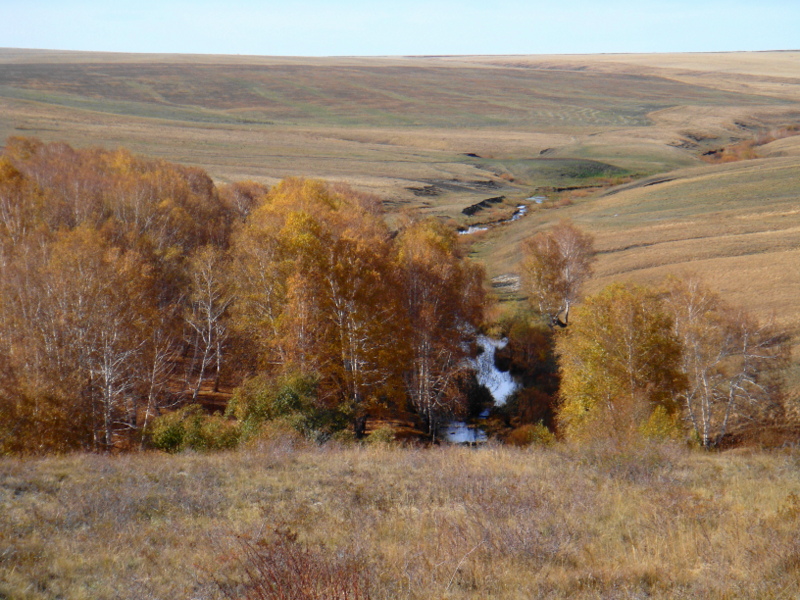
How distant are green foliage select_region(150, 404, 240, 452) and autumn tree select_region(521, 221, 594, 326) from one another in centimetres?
3759

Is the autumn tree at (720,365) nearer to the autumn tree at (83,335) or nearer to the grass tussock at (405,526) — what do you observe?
the grass tussock at (405,526)

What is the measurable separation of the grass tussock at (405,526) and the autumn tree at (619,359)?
1674cm

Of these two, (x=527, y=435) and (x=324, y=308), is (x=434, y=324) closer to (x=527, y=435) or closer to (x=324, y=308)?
(x=324, y=308)

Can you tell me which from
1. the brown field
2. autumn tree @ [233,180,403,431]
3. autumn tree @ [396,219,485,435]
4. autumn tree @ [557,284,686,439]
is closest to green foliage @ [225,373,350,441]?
autumn tree @ [233,180,403,431]

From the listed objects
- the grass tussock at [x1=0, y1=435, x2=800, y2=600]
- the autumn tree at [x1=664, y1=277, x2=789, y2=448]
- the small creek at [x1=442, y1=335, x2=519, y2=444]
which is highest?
the grass tussock at [x1=0, y1=435, x2=800, y2=600]

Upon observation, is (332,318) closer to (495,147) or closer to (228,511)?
(228,511)

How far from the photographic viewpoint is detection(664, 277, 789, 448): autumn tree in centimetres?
3503

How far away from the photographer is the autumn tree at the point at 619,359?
1335 inches

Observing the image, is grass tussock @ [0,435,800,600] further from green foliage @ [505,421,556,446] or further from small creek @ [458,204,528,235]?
small creek @ [458,204,528,235]

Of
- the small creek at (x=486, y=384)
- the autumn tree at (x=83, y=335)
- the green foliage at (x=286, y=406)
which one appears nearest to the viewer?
the autumn tree at (x=83, y=335)

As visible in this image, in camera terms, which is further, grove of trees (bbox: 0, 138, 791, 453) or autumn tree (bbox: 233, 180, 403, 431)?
autumn tree (bbox: 233, 180, 403, 431)

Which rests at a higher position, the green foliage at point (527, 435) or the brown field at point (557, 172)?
the brown field at point (557, 172)

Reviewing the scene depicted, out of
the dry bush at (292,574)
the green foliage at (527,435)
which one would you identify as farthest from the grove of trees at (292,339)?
the dry bush at (292,574)

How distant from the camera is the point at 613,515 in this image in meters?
11.6
